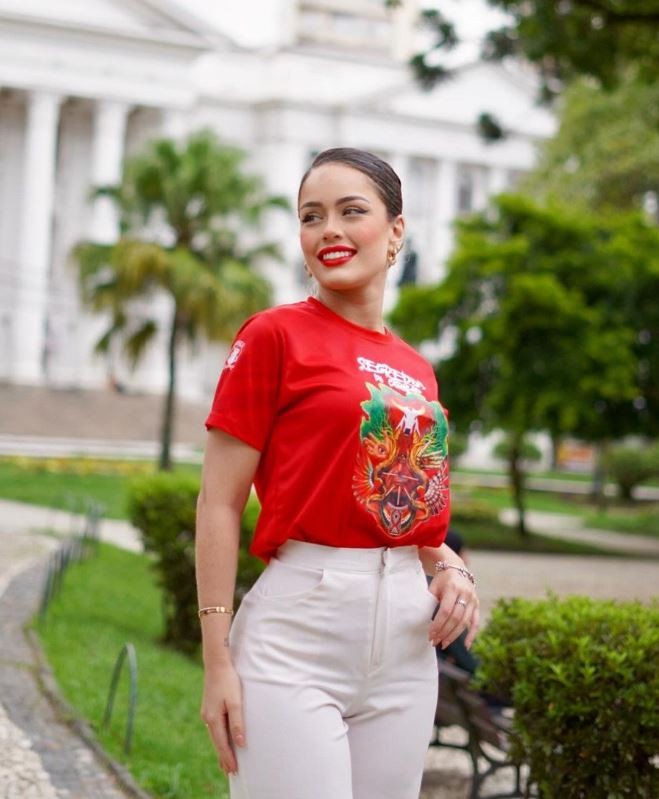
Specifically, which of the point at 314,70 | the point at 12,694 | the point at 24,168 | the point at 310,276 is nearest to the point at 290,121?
the point at 314,70

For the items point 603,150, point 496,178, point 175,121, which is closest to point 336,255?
point 603,150

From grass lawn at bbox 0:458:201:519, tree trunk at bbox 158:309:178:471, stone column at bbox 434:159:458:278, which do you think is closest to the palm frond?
tree trunk at bbox 158:309:178:471

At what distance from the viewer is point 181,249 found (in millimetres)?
26047

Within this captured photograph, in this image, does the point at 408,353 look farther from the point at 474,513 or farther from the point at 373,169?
the point at 474,513

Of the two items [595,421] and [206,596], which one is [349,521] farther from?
[595,421]

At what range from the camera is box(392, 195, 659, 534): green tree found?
20.9m

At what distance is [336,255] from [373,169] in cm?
18

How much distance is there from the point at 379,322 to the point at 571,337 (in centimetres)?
1852

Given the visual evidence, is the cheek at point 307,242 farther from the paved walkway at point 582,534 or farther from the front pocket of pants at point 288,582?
the paved walkway at point 582,534

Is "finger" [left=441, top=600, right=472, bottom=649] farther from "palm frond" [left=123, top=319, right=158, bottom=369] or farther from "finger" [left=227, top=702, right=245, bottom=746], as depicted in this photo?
"palm frond" [left=123, top=319, right=158, bottom=369]

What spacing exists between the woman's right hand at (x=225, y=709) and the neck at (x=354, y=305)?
0.70 metres

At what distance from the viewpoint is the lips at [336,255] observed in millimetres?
2766

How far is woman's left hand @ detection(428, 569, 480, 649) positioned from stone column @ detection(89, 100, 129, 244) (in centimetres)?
4700

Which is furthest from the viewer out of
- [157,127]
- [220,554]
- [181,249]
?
[157,127]
